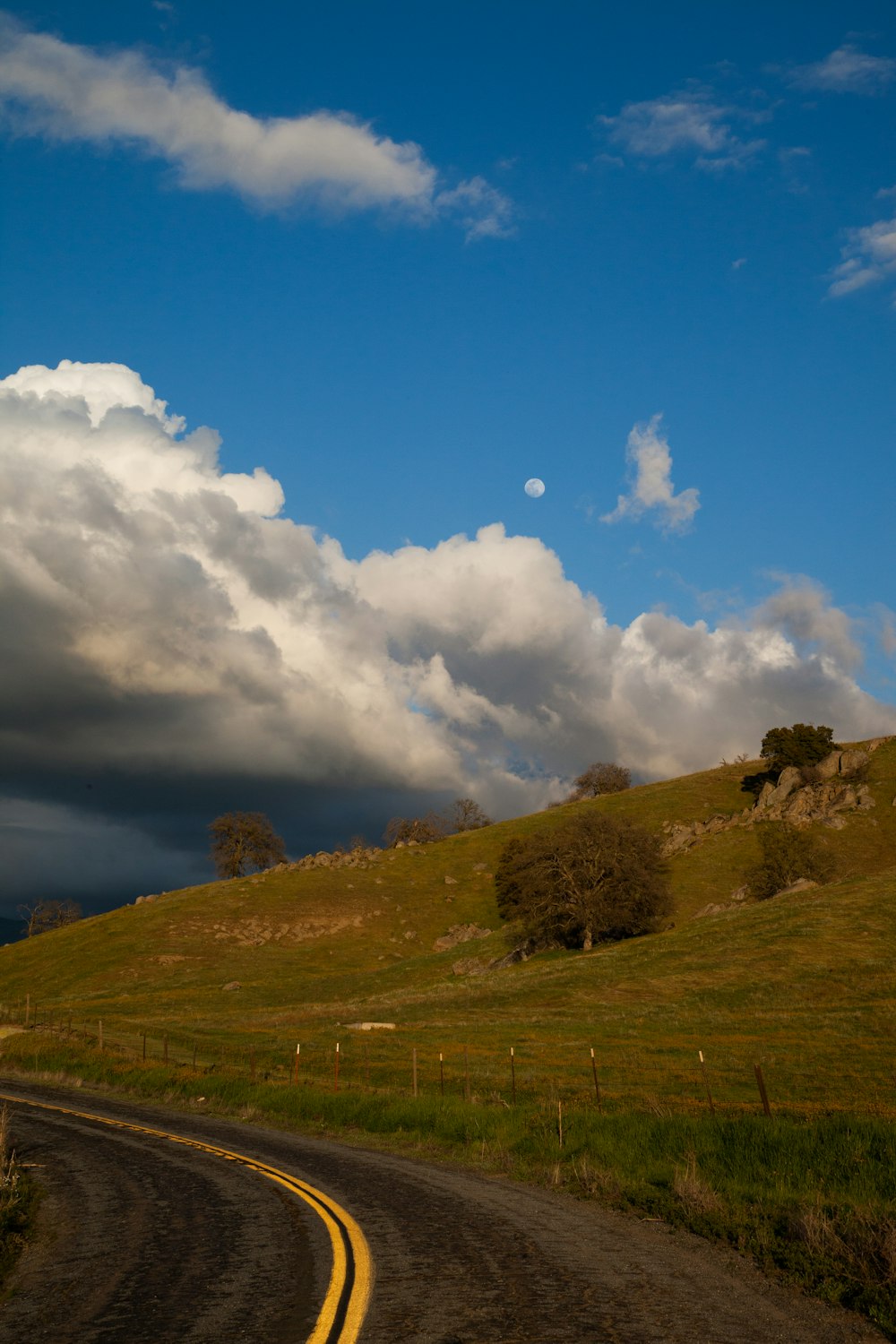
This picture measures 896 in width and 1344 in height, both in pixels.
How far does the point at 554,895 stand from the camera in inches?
3686

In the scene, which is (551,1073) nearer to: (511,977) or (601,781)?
(511,977)

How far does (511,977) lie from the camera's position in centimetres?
7681

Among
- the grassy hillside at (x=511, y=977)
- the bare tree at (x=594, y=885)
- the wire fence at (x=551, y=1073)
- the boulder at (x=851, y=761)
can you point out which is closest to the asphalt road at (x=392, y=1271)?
the wire fence at (x=551, y=1073)

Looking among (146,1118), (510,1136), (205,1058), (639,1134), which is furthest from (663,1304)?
(205,1058)

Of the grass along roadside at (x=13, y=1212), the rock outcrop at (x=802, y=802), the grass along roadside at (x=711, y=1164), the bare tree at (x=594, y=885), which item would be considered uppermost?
the rock outcrop at (x=802, y=802)

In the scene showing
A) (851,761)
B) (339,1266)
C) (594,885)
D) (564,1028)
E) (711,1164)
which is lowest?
(564,1028)

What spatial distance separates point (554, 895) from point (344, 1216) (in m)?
82.6

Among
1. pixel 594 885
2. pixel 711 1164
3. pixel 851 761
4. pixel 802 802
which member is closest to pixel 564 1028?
pixel 711 1164

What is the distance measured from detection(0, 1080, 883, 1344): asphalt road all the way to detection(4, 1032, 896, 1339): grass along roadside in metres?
0.59

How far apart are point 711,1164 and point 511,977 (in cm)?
6357

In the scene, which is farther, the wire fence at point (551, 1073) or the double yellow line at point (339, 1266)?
the wire fence at point (551, 1073)

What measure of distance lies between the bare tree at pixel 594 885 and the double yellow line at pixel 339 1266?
74912 millimetres

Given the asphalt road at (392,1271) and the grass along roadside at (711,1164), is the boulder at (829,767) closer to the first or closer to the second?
the grass along roadside at (711,1164)

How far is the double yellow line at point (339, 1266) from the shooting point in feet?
27.5
